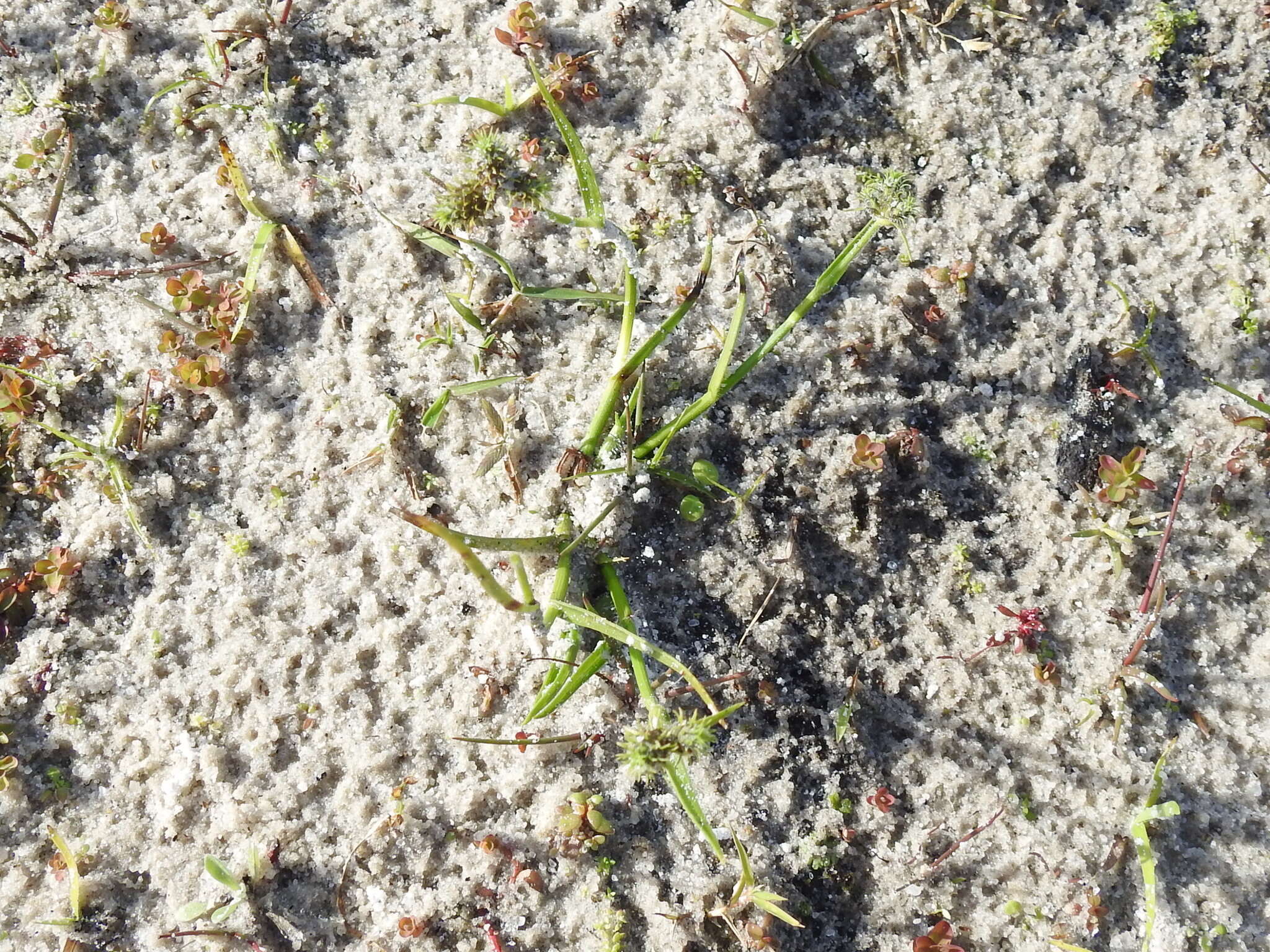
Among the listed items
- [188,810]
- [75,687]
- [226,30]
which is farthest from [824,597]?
[226,30]

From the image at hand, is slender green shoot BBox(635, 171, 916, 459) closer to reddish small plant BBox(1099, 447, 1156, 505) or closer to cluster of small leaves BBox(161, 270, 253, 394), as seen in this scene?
reddish small plant BBox(1099, 447, 1156, 505)

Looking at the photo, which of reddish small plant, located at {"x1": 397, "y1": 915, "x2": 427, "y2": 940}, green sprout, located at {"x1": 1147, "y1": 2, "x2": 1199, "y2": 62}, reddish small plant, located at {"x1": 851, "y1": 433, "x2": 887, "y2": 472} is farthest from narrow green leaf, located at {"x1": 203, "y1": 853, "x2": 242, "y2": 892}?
green sprout, located at {"x1": 1147, "y1": 2, "x2": 1199, "y2": 62}

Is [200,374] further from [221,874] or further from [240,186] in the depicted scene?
[221,874]

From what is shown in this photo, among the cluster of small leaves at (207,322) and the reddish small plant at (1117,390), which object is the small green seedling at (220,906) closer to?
the cluster of small leaves at (207,322)

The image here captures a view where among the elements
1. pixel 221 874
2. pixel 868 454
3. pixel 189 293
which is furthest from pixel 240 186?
pixel 868 454

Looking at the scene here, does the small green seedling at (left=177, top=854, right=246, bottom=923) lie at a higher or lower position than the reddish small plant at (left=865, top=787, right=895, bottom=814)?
lower
